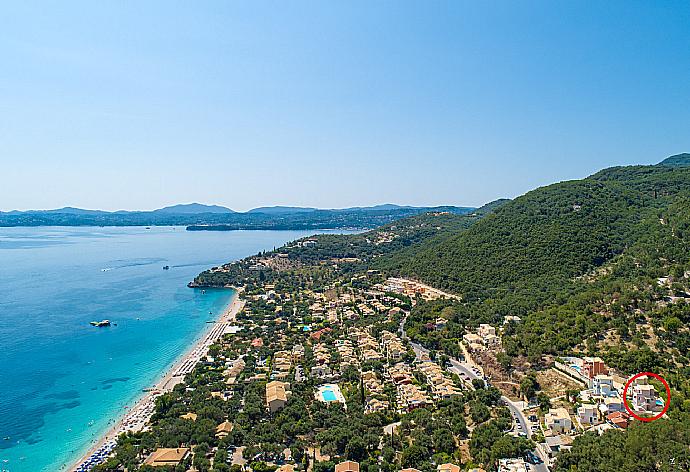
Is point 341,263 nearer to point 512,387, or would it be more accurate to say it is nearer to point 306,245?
point 306,245

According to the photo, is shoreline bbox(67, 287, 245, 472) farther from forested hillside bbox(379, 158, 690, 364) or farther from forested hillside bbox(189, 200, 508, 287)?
forested hillside bbox(189, 200, 508, 287)

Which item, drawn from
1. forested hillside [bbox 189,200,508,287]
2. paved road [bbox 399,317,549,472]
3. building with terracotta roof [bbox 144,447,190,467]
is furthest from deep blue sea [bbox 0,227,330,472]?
paved road [bbox 399,317,549,472]

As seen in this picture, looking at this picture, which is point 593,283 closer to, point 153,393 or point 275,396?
point 275,396

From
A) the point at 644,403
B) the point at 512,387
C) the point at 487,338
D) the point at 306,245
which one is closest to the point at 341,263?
the point at 306,245

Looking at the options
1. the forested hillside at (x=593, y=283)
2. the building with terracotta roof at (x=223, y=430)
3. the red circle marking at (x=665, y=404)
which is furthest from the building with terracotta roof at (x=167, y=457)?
the red circle marking at (x=665, y=404)

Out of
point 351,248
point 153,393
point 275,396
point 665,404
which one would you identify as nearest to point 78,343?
point 153,393
